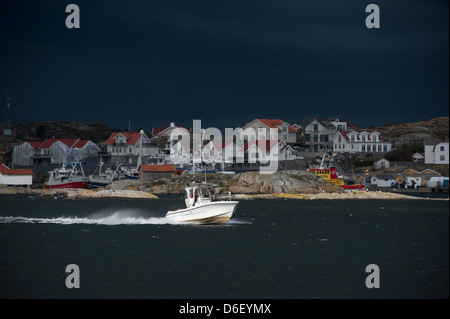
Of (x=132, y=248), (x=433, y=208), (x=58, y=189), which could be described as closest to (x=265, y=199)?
(x=433, y=208)

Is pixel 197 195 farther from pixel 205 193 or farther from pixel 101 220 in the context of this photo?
pixel 101 220

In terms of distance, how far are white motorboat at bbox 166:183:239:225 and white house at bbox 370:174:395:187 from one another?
71714mm

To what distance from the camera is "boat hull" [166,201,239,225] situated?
47.1 metres

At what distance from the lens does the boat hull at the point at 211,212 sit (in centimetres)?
4712

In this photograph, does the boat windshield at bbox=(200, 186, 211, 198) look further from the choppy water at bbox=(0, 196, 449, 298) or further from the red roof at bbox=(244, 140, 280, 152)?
the red roof at bbox=(244, 140, 280, 152)

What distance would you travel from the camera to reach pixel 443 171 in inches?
4496

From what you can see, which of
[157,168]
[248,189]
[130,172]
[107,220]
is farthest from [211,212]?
[130,172]

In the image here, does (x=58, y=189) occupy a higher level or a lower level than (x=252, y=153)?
lower

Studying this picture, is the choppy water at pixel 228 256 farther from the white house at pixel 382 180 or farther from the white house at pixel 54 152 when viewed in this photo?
the white house at pixel 54 152

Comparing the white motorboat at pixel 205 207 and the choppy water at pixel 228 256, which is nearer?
the choppy water at pixel 228 256

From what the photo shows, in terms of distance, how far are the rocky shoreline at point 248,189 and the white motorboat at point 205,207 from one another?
4358cm

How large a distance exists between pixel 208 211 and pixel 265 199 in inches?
1746

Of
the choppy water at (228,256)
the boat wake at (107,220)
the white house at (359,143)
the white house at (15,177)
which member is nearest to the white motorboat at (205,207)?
the choppy water at (228,256)
